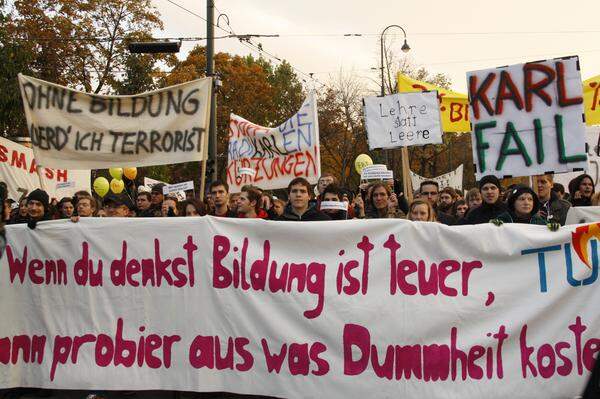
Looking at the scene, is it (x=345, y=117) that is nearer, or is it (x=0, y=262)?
(x=0, y=262)

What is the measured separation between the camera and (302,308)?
4766 mm

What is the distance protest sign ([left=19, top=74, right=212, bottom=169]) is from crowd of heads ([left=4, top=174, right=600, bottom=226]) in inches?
18.8

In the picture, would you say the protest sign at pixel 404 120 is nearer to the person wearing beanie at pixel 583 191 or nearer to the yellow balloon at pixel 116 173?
the person wearing beanie at pixel 583 191

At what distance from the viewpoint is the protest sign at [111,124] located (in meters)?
6.29

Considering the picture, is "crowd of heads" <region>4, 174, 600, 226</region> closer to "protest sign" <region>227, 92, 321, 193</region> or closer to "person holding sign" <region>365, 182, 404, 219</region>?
"person holding sign" <region>365, 182, 404, 219</region>

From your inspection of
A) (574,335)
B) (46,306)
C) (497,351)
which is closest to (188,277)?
(46,306)

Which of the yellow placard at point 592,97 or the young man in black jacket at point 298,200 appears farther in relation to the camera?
the yellow placard at point 592,97

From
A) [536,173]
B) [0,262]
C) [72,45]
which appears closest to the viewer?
[0,262]

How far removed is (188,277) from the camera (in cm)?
495

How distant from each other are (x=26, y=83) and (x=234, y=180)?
11.8 ft

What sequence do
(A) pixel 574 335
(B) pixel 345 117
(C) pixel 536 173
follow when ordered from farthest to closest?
1. (B) pixel 345 117
2. (C) pixel 536 173
3. (A) pixel 574 335

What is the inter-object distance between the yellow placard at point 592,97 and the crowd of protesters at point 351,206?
119 inches

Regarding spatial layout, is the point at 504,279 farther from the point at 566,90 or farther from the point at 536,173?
the point at 566,90

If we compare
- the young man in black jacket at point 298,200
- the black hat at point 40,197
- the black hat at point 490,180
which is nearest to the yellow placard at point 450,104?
the black hat at point 490,180
